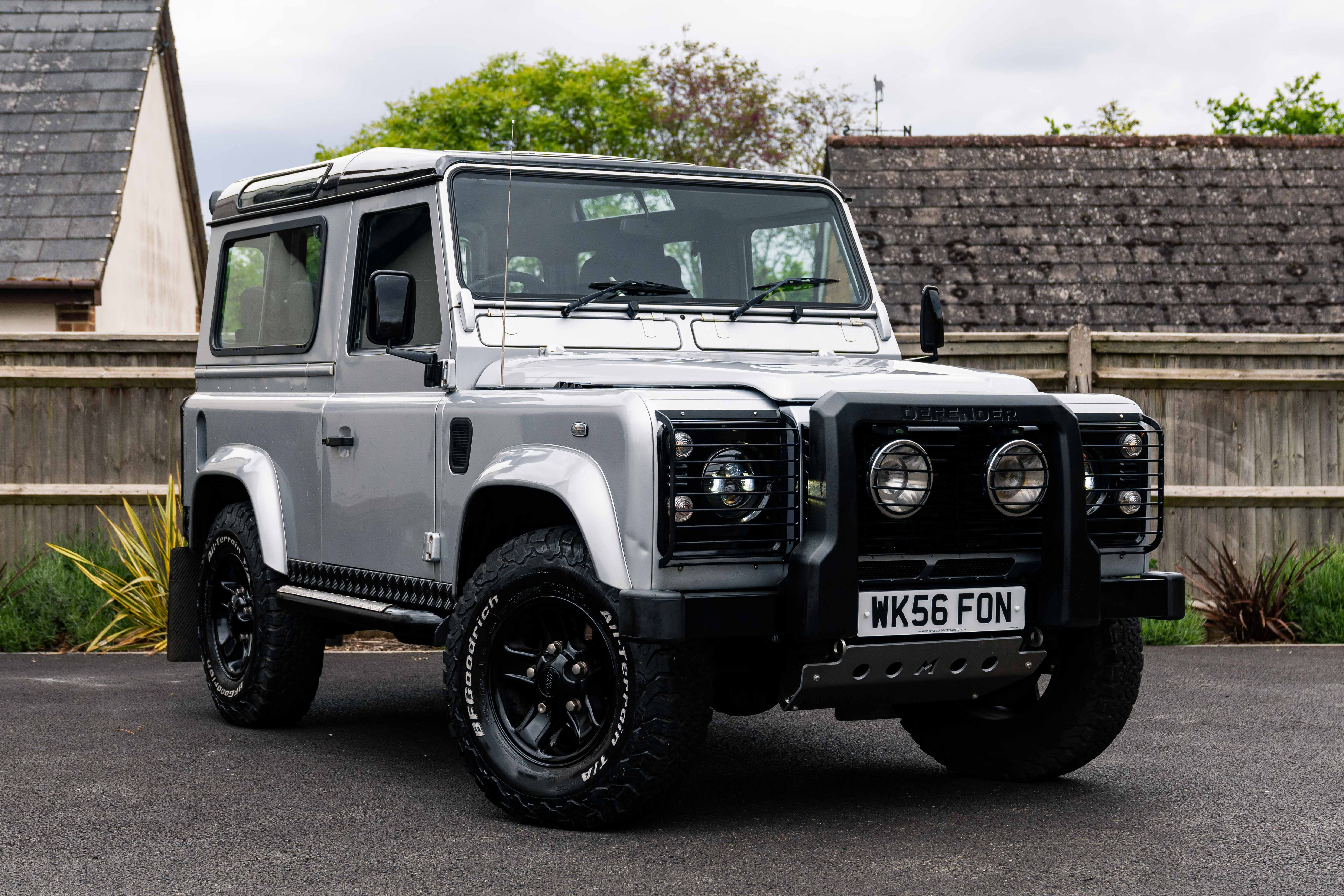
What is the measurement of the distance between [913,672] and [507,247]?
83.6 inches

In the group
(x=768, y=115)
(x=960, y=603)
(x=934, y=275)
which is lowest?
(x=960, y=603)

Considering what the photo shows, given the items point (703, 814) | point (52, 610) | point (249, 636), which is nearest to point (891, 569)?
point (703, 814)

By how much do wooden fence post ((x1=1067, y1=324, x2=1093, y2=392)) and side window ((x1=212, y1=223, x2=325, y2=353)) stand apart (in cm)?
559

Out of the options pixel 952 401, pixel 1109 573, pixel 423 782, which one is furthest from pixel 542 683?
pixel 1109 573

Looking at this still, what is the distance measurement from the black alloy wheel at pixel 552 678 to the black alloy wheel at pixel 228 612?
222cm

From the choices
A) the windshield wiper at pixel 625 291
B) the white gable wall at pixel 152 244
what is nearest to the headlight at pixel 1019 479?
the windshield wiper at pixel 625 291

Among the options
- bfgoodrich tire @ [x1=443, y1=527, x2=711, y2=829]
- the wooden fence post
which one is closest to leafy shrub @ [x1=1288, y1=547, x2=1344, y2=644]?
the wooden fence post

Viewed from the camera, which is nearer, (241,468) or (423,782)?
(423,782)

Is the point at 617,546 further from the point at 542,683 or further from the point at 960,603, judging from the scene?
the point at 960,603

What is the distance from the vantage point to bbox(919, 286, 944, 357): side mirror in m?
6.34

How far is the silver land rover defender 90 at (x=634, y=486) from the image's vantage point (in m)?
4.53

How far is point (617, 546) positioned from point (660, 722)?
0.54 m

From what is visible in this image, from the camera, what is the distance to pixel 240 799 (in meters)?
5.41

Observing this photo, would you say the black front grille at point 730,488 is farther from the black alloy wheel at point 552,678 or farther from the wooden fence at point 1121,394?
the wooden fence at point 1121,394
